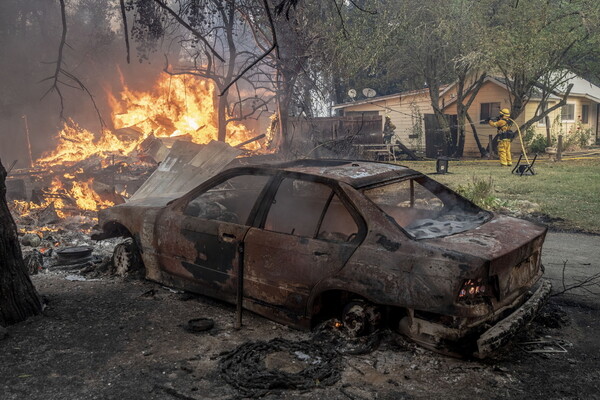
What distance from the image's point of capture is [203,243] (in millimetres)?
4559

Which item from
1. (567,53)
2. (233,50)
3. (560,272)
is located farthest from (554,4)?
(560,272)

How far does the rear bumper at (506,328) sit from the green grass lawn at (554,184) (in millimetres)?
5215

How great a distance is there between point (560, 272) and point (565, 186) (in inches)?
312

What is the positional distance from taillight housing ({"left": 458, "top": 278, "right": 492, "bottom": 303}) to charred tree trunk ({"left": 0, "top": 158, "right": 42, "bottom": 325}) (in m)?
3.85

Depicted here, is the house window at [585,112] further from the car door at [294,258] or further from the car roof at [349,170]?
the car door at [294,258]

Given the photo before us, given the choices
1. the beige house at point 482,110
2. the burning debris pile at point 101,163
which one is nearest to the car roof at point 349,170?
the burning debris pile at point 101,163

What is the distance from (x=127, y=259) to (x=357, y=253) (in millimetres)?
3175

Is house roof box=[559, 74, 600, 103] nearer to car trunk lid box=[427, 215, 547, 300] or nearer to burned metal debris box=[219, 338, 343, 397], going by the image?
car trunk lid box=[427, 215, 547, 300]

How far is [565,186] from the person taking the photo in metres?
Result: 12.7

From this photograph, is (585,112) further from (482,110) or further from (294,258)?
(294,258)

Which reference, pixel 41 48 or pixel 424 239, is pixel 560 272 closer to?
pixel 424 239

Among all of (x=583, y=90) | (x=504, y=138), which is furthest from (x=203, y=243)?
(x=583, y=90)

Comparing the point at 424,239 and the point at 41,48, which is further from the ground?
the point at 41,48

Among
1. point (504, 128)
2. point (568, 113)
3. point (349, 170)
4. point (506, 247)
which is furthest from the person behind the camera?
point (568, 113)
